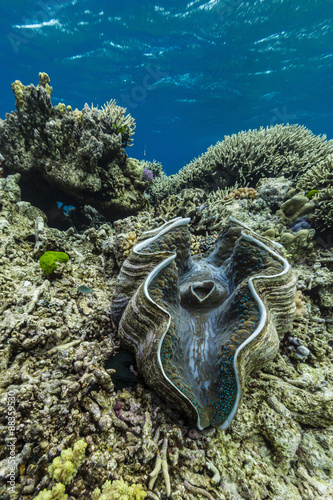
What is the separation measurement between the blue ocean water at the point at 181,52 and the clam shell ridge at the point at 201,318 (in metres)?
24.8

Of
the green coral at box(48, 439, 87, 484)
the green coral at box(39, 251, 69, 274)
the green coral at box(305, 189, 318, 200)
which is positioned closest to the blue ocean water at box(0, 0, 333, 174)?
the green coral at box(305, 189, 318, 200)

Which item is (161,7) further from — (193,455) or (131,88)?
(193,455)

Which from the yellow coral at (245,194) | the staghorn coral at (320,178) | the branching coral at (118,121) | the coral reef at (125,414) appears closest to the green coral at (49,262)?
the coral reef at (125,414)

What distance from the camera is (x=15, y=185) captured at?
324 cm

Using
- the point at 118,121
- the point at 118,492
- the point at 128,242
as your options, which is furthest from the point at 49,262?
the point at 118,121

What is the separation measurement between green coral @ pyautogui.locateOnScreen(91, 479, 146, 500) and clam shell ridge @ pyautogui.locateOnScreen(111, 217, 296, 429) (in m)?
0.41

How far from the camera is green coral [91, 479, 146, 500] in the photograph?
958 mm

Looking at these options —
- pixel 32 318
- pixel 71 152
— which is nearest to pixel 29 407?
pixel 32 318

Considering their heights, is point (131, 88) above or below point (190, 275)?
above

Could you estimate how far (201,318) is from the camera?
70.5 inches

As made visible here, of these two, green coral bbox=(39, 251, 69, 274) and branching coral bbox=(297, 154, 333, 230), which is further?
branching coral bbox=(297, 154, 333, 230)

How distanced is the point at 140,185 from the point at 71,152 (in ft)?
4.31

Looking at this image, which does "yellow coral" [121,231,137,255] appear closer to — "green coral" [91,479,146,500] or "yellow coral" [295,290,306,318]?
"green coral" [91,479,146,500]

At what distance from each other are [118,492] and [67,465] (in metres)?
0.27
